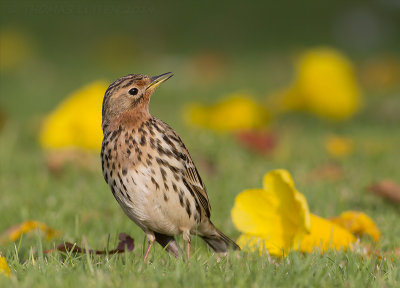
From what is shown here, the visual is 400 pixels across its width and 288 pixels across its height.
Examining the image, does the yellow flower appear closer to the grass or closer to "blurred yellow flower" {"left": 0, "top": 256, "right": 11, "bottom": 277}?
the grass

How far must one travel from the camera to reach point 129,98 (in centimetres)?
389

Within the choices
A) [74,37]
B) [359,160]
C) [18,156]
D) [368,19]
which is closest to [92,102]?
[18,156]

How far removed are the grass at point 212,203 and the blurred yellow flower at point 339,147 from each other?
10 cm

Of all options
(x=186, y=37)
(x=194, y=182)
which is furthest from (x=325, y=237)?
(x=186, y=37)

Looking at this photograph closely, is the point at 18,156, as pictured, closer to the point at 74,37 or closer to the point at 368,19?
the point at 74,37

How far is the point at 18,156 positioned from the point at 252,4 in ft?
47.3

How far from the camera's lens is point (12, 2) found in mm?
19922

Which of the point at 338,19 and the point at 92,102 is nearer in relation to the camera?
the point at 92,102

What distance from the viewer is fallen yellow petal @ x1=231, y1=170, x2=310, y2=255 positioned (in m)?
3.89

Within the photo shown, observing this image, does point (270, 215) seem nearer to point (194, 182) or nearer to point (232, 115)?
point (194, 182)

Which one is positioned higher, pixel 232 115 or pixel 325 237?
pixel 232 115

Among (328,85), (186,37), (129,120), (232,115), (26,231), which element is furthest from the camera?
(186,37)

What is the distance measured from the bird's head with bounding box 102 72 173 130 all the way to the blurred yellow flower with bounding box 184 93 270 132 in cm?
381

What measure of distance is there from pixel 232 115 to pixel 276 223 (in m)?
3.97
